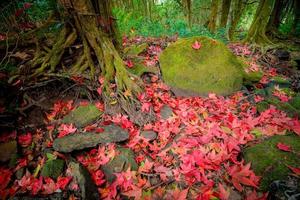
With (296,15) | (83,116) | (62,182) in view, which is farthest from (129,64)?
(296,15)

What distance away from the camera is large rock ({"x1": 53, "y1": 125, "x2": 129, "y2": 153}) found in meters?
2.69

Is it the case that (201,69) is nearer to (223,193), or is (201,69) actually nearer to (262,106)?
(262,106)

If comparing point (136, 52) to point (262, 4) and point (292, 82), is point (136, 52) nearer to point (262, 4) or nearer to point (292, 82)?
point (292, 82)

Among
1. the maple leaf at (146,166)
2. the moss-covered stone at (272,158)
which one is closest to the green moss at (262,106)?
the moss-covered stone at (272,158)

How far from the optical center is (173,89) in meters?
4.21

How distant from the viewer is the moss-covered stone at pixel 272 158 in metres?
2.28

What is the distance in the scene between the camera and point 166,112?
359 centimetres

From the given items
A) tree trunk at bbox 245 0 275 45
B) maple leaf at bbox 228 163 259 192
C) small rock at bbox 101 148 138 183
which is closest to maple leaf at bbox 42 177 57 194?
small rock at bbox 101 148 138 183

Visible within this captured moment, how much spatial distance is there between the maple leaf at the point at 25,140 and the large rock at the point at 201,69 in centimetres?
258

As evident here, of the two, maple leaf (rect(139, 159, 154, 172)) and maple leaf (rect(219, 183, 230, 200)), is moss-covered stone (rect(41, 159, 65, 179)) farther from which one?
maple leaf (rect(219, 183, 230, 200))

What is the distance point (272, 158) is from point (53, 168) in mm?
2549

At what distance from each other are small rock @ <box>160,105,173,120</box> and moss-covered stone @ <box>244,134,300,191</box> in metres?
1.29

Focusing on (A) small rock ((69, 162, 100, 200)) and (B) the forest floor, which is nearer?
(A) small rock ((69, 162, 100, 200))

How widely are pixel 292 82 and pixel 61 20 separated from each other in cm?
526
